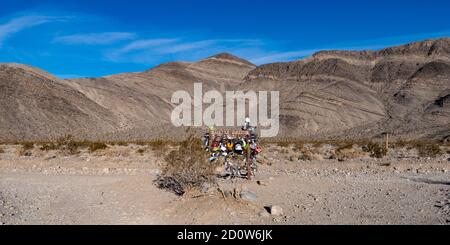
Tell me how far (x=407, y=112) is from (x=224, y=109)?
2648 centimetres

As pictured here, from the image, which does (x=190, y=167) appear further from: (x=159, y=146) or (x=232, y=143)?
(x=159, y=146)

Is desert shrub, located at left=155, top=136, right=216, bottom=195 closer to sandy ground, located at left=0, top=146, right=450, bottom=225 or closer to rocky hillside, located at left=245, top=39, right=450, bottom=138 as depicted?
sandy ground, located at left=0, top=146, right=450, bottom=225

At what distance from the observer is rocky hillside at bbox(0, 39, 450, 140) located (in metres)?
63.8

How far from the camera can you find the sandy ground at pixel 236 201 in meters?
10.8

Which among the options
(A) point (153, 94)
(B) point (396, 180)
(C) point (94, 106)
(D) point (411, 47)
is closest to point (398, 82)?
(D) point (411, 47)

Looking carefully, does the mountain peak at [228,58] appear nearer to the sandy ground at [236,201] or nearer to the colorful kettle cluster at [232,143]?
the sandy ground at [236,201]

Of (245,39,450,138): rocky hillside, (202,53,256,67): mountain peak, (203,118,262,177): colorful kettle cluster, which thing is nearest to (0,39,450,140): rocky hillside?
(245,39,450,138): rocky hillside

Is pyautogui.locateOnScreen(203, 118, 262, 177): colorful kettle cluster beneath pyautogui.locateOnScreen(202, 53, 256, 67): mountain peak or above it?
beneath

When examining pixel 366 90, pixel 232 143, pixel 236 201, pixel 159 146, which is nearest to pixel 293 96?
pixel 366 90

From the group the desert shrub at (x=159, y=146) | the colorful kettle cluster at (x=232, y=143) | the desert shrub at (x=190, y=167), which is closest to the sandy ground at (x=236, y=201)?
the desert shrub at (x=190, y=167)

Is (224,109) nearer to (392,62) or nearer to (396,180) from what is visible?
(392,62)

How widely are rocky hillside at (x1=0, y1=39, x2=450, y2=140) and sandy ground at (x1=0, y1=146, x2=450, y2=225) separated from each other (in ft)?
135

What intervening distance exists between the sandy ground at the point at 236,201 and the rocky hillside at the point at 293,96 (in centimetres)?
4112

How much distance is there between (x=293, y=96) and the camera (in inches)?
3270
